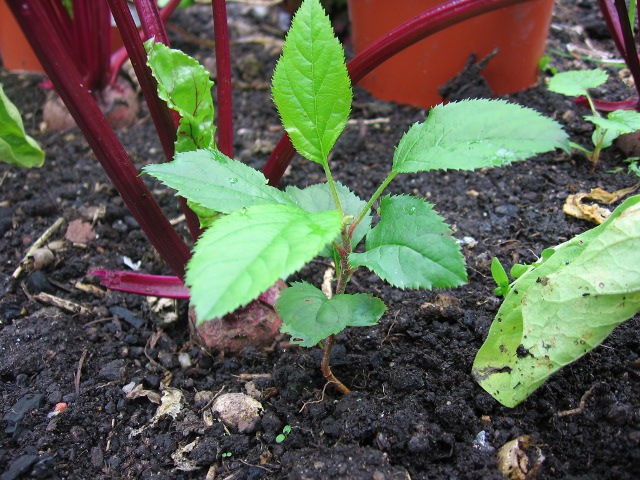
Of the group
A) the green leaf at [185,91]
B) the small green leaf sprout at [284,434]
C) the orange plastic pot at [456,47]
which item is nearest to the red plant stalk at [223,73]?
the green leaf at [185,91]

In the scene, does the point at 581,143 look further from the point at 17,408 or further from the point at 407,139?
the point at 17,408

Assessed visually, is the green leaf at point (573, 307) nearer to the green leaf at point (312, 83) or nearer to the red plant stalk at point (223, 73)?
the green leaf at point (312, 83)

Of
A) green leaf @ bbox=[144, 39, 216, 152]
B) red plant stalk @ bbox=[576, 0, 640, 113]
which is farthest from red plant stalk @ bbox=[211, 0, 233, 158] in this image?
red plant stalk @ bbox=[576, 0, 640, 113]

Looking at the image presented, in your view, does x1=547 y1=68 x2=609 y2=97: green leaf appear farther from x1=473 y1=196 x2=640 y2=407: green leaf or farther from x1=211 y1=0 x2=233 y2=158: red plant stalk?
x1=211 y1=0 x2=233 y2=158: red plant stalk

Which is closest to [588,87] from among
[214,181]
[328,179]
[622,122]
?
[622,122]

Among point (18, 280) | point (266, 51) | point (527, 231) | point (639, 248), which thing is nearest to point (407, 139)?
point (639, 248)
